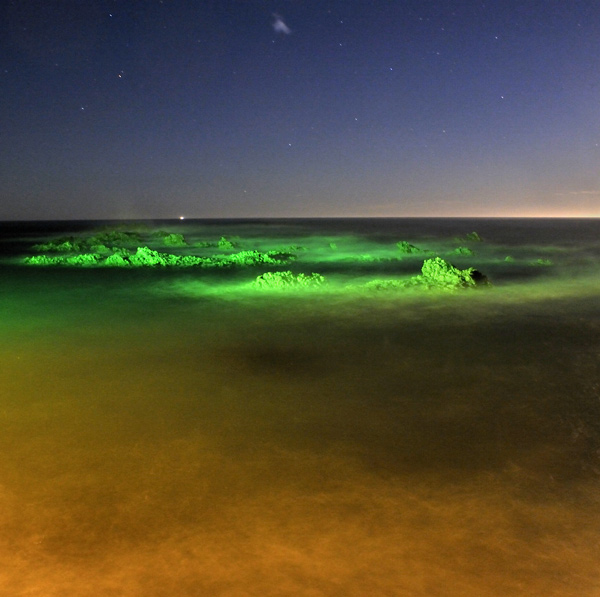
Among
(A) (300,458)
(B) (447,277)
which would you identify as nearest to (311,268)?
(B) (447,277)

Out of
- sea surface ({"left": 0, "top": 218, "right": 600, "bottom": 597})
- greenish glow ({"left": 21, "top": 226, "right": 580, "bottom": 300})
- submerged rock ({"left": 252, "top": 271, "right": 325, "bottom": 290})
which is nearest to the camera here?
sea surface ({"left": 0, "top": 218, "right": 600, "bottom": 597})

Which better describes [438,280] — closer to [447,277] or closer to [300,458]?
[447,277]

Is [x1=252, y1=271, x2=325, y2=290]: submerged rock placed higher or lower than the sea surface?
higher

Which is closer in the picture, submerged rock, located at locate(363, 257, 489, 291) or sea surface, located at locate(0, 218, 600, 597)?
sea surface, located at locate(0, 218, 600, 597)

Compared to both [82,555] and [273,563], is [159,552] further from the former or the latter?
[273,563]

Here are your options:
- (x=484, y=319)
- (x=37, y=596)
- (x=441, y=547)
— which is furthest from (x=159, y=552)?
(x=484, y=319)

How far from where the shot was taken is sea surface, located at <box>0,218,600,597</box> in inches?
177

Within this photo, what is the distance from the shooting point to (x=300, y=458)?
6.58 meters

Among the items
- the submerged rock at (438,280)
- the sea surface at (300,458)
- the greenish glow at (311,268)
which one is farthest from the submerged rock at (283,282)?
the sea surface at (300,458)

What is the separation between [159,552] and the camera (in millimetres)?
4688

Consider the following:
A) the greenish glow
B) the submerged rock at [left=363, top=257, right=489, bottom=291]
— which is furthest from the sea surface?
the greenish glow

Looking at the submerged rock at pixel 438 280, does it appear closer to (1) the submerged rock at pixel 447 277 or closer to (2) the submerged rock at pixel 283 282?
(1) the submerged rock at pixel 447 277

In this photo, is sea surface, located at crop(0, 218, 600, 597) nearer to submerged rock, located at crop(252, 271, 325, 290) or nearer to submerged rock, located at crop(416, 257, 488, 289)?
submerged rock, located at crop(416, 257, 488, 289)

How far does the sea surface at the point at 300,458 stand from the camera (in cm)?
450
